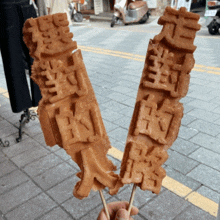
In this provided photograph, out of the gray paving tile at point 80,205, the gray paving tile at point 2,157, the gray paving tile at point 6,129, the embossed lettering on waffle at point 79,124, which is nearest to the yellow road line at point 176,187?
the gray paving tile at point 80,205

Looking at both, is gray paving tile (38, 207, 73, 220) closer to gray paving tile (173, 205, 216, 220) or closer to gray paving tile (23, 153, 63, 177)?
gray paving tile (23, 153, 63, 177)

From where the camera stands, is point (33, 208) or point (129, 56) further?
point (129, 56)

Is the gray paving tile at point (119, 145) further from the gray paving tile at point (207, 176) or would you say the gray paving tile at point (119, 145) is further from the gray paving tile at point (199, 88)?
the gray paving tile at point (199, 88)

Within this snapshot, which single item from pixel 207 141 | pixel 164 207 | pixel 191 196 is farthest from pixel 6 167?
pixel 207 141

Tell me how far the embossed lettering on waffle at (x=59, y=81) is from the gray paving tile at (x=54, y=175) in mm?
1578

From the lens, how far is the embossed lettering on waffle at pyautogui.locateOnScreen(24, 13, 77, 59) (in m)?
1.33

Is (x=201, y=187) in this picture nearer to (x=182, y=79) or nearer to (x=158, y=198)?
(x=158, y=198)

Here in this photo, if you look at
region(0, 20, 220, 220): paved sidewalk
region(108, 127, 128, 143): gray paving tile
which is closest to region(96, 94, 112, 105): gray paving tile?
region(0, 20, 220, 220): paved sidewalk

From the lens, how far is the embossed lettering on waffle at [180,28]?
4.18 feet

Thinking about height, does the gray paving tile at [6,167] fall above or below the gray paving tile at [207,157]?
below

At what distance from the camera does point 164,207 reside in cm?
231

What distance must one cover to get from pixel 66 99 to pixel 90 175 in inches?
17.5

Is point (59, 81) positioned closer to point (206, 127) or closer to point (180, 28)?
point (180, 28)

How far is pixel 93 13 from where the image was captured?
54.8ft
